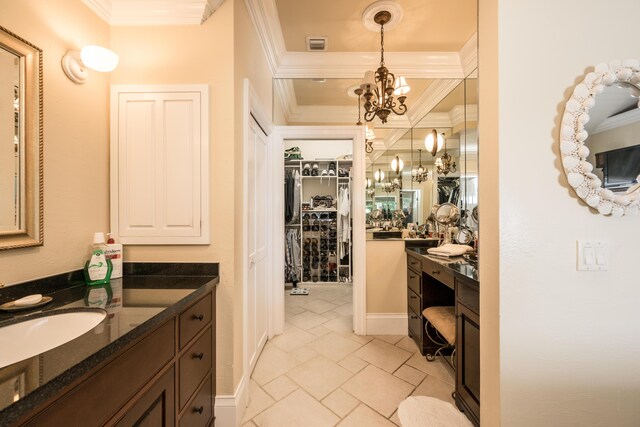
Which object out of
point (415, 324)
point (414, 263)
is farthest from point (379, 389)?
point (414, 263)

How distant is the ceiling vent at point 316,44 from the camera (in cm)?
243

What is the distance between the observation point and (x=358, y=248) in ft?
9.11

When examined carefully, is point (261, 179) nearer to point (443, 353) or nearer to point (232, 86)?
point (232, 86)

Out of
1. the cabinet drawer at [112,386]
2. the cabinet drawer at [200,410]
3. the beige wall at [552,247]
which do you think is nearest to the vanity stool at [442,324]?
the beige wall at [552,247]

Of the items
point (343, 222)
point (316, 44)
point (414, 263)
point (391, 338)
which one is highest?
point (316, 44)

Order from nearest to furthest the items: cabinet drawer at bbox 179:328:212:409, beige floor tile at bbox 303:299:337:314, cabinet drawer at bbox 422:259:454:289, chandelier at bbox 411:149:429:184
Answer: cabinet drawer at bbox 179:328:212:409
cabinet drawer at bbox 422:259:454:289
chandelier at bbox 411:149:429:184
beige floor tile at bbox 303:299:337:314

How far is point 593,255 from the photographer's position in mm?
1102

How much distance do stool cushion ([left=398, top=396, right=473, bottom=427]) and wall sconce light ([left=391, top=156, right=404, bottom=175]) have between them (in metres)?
2.27

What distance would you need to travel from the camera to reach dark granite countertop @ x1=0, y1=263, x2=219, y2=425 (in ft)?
1.82

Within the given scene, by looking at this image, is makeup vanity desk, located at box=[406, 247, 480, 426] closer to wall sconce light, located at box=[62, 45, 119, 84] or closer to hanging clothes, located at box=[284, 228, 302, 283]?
wall sconce light, located at box=[62, 45, 119, 84]

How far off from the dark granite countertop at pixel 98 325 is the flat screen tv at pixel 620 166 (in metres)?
1.90

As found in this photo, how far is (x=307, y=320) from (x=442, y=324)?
168 centimetres

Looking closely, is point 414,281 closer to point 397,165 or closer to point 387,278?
point 387,278

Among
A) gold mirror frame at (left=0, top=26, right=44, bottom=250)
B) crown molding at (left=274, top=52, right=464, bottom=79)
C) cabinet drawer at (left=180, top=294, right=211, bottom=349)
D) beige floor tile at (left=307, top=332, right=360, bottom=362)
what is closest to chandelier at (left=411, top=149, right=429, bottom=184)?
crown molding at (left=274, top=52, right=464, bottom=79)
